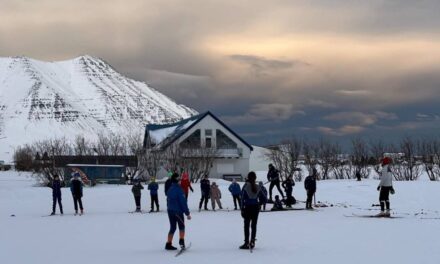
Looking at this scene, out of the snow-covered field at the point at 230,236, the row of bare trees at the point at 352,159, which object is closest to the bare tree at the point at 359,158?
the row of bare trees at the point at 352,159

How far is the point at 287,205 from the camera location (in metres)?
26.1

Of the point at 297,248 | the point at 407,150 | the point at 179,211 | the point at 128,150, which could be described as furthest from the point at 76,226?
the point at 128,150

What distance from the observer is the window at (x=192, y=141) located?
5992cm

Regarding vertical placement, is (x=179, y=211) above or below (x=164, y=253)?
above

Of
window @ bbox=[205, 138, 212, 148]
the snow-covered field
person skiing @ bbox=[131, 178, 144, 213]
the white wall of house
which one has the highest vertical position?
window @ bbox=[205, 138, 212, 148]

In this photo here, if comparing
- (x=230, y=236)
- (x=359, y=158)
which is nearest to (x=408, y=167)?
(x=359, y=158)

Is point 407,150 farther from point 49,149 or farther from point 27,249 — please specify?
point 27,249

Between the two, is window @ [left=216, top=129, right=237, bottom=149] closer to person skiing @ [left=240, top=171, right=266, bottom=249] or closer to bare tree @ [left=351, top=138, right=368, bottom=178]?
bare tree @ [left=351, top=138, right=368, bottom=178]

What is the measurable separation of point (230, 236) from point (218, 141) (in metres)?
49.2

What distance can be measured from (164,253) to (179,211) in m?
1.03

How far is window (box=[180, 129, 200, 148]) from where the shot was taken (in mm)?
59919

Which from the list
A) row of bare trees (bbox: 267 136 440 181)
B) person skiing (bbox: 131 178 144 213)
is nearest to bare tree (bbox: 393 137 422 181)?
row of bare trees (bbox: 267 136 440 181)

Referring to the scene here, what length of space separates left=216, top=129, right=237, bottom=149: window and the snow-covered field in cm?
3650

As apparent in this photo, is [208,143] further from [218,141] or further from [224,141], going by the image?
[224,141]
